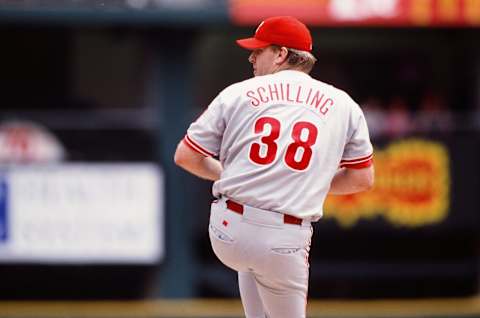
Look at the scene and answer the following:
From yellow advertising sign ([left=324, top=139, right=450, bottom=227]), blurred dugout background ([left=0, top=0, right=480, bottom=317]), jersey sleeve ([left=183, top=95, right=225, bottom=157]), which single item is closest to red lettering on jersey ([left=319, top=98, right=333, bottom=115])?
jersey sleeve ([left=183, top=95, right=225, bottom=157])

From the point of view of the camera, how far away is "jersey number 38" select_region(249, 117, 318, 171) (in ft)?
14.1

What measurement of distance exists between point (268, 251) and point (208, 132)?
0.49 meters

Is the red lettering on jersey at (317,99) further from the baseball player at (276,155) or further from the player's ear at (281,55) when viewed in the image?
the player's ear at (281,55)

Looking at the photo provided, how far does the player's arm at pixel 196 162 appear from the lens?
4.42 m

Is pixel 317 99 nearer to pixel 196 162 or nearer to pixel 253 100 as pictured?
pixel 253 100

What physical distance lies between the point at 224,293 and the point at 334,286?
3.39 ft

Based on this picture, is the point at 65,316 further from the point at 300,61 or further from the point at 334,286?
the point at 300,61

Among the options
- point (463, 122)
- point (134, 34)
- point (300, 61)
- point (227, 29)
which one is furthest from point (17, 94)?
point (300, 61)

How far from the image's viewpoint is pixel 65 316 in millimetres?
9297

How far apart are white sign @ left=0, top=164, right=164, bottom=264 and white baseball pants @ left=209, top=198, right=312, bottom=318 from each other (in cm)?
569

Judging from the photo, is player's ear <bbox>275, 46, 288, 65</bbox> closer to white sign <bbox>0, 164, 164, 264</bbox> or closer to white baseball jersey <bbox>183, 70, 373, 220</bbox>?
white baseball jersey <bbox>183, 70, 373, 220</bbox>

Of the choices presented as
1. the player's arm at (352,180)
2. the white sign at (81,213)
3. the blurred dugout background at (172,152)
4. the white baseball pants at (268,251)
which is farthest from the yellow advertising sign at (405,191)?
the white baseball pants at (268,251)

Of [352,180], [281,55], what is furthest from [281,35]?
[352,180]

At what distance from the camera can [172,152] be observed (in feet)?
34.0
